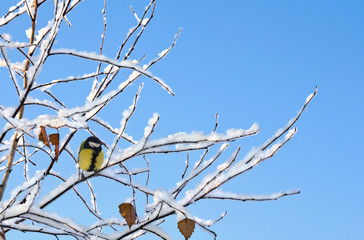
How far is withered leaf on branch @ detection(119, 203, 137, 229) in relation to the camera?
6.91 feet

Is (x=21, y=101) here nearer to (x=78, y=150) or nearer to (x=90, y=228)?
(x=78, y=150)

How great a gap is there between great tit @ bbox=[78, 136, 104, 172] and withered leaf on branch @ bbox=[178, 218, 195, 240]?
72 cm

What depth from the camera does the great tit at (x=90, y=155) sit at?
2.46 meters

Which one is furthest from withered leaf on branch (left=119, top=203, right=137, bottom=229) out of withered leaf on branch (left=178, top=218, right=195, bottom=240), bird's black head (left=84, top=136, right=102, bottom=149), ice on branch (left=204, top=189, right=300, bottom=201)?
bird's black head (left=84, top=136, right=102, bottom=149)

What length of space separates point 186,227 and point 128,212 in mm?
309

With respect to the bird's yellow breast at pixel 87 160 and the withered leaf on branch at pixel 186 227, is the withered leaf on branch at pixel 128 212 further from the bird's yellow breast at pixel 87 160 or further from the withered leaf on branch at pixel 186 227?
the bird's yellow breast at pixel 87 160

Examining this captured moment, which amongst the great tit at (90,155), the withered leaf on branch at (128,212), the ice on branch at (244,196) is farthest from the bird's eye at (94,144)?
the ice on branch at (244,196)

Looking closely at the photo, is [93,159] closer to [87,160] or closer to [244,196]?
[87,160]

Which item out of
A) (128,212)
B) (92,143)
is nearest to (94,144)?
(92,143)

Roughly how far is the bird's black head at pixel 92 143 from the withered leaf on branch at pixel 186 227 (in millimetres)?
852

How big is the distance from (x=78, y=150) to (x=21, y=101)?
18.2 inches

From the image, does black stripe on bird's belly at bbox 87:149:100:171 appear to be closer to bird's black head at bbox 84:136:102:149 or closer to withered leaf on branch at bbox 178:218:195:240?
bird's black head at bbox 84:136:102:149

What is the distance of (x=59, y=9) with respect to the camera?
2309 mm

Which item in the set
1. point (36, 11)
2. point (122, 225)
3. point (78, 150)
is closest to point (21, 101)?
point (78, 150)
